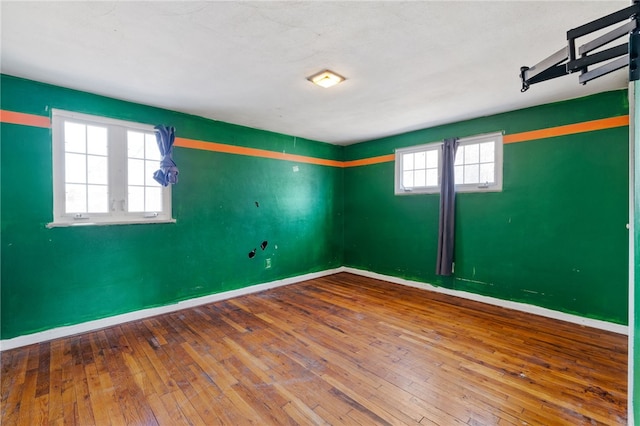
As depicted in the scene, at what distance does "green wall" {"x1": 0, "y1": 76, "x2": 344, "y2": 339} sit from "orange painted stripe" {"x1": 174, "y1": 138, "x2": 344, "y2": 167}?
0.07 m

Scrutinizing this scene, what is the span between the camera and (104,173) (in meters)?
3.11

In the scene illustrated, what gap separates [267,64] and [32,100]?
2.29m

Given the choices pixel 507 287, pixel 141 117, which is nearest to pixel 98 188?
pixel 141 117

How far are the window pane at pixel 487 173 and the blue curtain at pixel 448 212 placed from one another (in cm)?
36

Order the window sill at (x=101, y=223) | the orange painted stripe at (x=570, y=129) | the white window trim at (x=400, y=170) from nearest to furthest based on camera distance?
1. the window sill at (x=101, y=223)
2. the orange painted stripe at (x=570, y=129)
3. the white window trim at (x=400, y=170)

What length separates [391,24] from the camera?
6.14 ft

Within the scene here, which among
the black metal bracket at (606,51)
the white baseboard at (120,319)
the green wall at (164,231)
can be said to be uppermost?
the black metal bracket at (606,51)

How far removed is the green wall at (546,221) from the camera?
9.82 ft

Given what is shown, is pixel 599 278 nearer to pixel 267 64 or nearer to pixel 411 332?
pixel 411 332

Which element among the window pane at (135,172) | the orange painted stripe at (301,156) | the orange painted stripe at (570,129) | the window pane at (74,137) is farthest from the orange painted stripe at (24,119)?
the orange painted stripe at (570,129)

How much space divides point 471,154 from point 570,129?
41.7 inches

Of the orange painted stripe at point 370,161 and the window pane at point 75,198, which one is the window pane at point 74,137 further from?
the orange painted stripe at point 370,161

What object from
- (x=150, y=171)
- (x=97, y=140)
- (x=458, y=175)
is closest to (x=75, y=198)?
(x=97, y=140)

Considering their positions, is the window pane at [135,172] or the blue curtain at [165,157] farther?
the blue curtain at [165,157]
